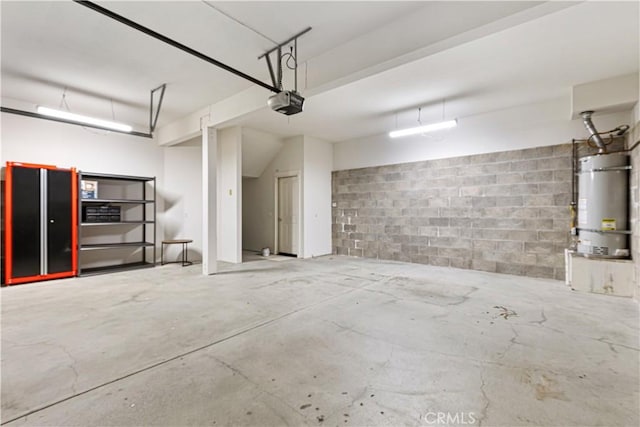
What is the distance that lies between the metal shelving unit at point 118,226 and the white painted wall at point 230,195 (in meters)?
1.42

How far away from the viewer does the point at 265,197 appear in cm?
838

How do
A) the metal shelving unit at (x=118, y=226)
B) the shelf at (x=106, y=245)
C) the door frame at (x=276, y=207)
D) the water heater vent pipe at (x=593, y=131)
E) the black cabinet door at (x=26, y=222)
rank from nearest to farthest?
the water heater vent pipe at (x=593, y=131) → the black cabinet door at (x=26, y=222) → the shelf at (x=106, y=245) → the metal shelving unit at (x=118, y=226) → the door frame at (x=276, y=207)

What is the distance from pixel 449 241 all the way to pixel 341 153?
12.0 ft

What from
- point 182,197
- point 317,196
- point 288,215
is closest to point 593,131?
point 317,196

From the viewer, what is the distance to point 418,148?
259 inches

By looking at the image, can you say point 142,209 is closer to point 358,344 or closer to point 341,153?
point 341,153

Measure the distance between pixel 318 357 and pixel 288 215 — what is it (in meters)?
5.71

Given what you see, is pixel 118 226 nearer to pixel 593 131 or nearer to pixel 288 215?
pixel 288 215

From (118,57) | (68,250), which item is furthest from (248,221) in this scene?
(118,57)

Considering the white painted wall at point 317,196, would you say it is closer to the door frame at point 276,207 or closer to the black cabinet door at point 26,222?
the door frame at point 276,207

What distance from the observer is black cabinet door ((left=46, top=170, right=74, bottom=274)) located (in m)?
4.94

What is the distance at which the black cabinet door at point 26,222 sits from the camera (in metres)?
Result: 4.63

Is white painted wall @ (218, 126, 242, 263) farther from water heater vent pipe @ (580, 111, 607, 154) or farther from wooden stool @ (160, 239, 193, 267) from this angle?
water heater vent pipe @ (580, 111, 607, 154)

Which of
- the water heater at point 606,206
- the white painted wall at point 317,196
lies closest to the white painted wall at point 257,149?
the white painted wall at point 317,196
